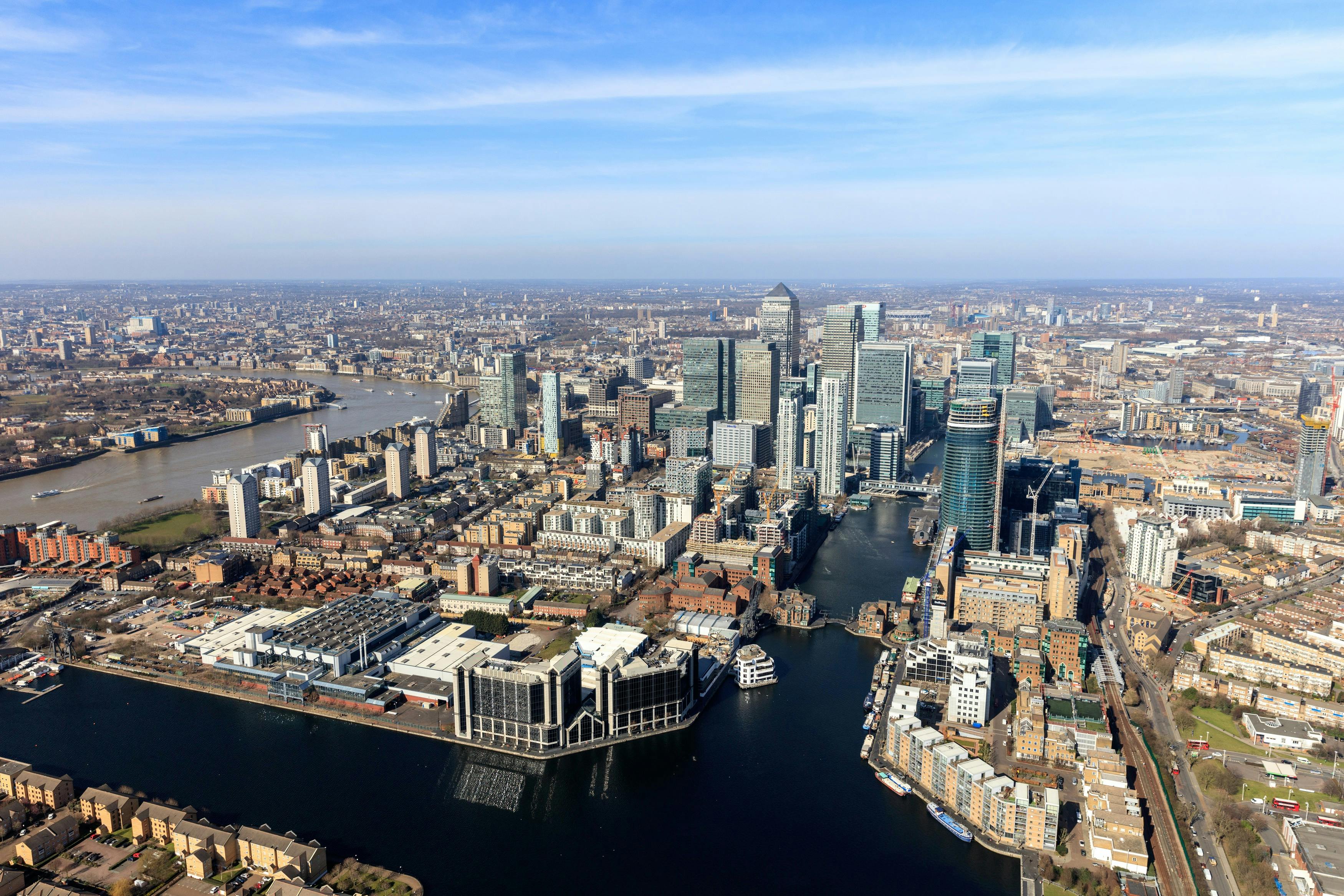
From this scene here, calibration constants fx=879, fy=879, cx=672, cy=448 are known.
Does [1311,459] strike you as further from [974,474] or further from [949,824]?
[949,824]

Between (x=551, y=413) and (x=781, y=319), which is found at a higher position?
(x=781, y=319)

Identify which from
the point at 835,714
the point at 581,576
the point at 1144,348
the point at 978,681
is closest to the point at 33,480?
the point at 581,576

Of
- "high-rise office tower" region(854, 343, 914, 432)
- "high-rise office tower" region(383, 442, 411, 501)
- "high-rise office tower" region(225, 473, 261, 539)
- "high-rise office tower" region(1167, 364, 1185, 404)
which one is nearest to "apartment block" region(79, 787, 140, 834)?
"high-rise office tower" region(225, 473, 261, 539)

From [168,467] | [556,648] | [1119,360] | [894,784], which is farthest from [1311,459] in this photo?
[168,467]

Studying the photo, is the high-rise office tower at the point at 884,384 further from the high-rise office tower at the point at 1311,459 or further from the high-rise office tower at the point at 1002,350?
the high-rise office tower at the point at 1311,459

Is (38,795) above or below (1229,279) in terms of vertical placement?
below

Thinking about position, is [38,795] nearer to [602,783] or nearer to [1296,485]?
[602,783]
